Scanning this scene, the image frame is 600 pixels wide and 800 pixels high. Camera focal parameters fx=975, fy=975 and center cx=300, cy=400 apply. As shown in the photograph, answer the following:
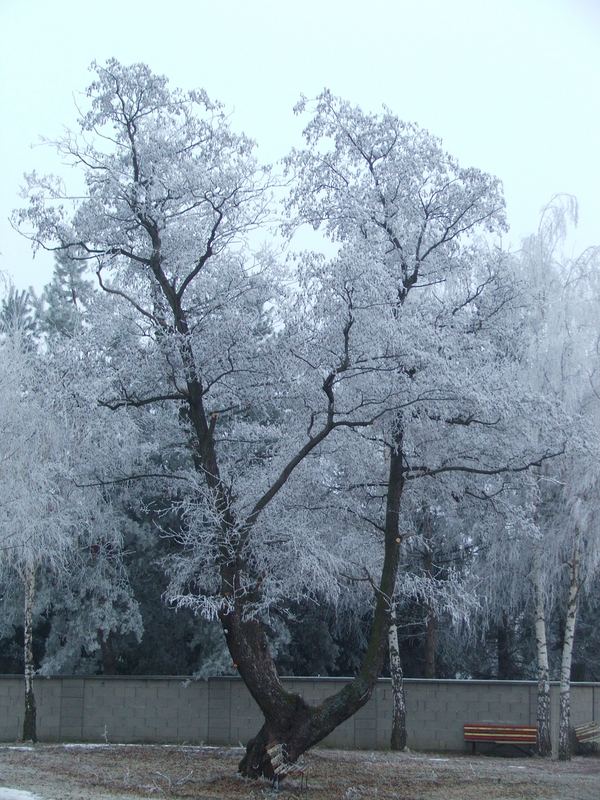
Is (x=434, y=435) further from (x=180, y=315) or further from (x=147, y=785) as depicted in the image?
(x=147, y=785)

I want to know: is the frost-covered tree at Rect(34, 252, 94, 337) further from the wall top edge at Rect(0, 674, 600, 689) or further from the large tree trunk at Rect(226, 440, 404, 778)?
the large tree trunk at Rect(226, 440, 404, 778)

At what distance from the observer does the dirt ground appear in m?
11.4

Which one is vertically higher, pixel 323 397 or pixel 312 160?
pixel 312 160

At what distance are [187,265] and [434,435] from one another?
13.1ft

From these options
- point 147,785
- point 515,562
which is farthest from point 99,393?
point 515,562

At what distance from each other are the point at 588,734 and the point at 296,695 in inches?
298

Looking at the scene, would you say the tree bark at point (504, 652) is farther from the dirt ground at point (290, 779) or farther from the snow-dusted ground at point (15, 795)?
the snow-dusted ground at point (15, 795)

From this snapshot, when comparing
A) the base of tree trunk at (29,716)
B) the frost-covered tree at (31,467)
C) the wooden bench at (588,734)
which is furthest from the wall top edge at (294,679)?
the frost-covered tree at (31,467)

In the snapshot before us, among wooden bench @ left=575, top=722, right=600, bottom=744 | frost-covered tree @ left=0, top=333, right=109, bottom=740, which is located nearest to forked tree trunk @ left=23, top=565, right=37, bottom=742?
frost-covered tree @ left=0, top=333, right=109, bottom=740

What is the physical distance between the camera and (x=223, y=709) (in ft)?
61.1

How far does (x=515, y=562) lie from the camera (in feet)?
56.5

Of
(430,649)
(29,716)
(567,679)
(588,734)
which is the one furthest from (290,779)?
(430,649)

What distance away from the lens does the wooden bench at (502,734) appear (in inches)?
684

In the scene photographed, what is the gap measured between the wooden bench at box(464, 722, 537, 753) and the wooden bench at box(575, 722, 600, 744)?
773 millimetres
